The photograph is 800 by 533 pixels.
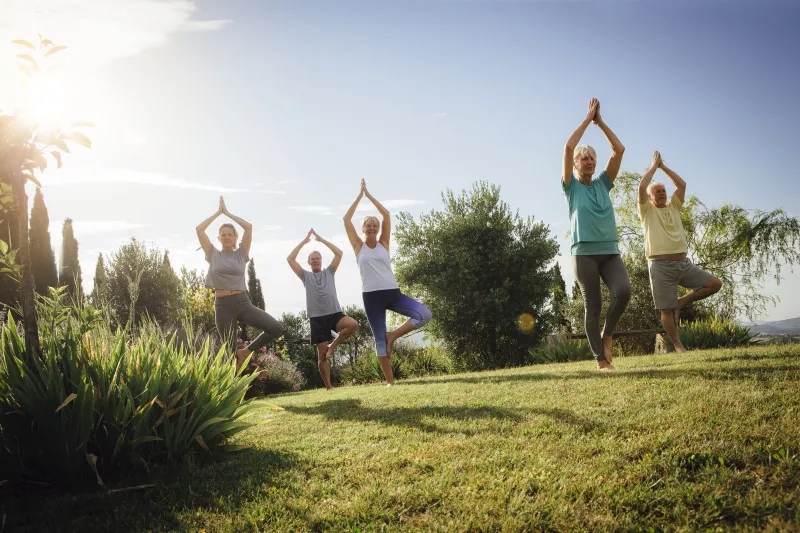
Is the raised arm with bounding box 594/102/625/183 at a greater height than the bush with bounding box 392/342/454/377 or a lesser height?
greater

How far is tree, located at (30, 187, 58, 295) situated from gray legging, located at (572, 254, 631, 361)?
83.1 ft

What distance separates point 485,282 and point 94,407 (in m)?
14.7

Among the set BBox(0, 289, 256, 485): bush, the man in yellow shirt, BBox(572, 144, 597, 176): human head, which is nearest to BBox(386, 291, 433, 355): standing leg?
BBox(572, 144, 597, 176): human head

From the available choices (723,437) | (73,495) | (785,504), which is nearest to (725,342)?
(723,437)

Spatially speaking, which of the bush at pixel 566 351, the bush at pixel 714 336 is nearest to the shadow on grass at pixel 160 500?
the bush at pixel 714 336

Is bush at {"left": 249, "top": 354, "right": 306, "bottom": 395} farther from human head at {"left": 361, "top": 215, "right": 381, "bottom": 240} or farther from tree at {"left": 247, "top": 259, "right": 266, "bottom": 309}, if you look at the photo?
tree at {"left": 247, "top": 259, "right": 266, "bottom": 309}

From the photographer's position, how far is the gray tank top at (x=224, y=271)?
7.93 metres

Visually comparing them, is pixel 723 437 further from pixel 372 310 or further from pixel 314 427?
pixel 372 310

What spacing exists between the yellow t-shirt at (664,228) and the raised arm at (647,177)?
0.09 meters

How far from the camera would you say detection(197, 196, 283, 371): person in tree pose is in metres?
7.95

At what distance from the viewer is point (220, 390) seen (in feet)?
15.1

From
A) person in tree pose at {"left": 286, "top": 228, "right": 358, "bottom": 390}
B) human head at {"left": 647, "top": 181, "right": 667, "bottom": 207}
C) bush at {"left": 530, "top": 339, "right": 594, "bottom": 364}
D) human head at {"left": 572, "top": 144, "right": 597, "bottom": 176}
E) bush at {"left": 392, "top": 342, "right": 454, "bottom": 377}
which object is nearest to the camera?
human head at {"left": 572, "top": 144, "right": 597, "bottom": 176}

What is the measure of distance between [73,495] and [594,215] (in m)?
5.45

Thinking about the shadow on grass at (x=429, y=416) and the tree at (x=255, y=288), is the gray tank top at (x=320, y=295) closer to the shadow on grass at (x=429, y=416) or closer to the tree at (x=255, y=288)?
the shadow on grass at (x=429, y=416)
